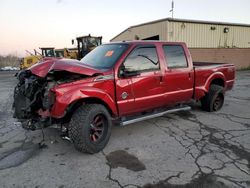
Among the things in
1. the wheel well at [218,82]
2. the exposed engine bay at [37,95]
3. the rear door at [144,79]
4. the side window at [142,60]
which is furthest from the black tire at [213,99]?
the exposed engine bay at [37,95]

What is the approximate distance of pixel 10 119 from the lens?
666 cm

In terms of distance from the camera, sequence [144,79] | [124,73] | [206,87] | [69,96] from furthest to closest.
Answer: [206,87], [144,79], [124,73], [69,96]

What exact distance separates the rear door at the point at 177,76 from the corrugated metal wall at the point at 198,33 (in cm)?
1383

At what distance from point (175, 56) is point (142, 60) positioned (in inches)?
Result: 44.4

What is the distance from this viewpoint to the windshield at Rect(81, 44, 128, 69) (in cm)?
487

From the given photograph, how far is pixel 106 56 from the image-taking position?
5.14m

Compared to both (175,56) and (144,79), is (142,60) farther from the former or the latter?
(175,56)

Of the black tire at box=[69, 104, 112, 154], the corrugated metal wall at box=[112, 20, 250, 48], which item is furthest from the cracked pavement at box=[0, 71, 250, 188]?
the corrugated metal wall at box=[112, 20, 250, 48]

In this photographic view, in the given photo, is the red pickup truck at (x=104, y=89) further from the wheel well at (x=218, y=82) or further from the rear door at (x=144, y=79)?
the wheel well at (x=218, y=82)

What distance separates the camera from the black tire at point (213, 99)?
6905 millimetres

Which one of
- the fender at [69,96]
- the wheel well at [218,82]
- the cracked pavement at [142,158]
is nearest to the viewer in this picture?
the cracked pavement at [142,158]

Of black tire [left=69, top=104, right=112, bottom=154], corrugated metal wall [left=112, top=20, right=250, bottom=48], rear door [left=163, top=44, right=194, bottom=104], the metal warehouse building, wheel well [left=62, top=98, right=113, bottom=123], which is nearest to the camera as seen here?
black tire [left=69, top=104, right=112, bottom=154]

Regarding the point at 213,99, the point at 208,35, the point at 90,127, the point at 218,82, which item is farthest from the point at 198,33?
the point at 90,127

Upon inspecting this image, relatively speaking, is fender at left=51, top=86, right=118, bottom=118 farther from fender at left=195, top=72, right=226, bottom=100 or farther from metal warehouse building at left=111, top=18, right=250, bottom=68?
metal warehouse building at left=111, top=18, right=250, bottom=68
